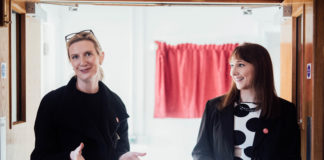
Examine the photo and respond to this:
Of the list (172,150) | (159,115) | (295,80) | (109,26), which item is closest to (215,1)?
(295,80)

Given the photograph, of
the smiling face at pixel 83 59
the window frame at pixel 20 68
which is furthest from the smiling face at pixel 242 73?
the window frame at pixel 20 68

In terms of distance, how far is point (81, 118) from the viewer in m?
1.64

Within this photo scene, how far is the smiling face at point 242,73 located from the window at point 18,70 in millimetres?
1199

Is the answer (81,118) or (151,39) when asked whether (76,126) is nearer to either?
(81,118)

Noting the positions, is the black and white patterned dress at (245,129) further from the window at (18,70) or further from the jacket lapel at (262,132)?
the window at (18,70)

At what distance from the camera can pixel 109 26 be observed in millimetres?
A: 2596

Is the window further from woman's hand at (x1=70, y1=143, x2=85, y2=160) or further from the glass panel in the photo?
woman's hand at (x1=70, y1=143, x2=85, y2=160)

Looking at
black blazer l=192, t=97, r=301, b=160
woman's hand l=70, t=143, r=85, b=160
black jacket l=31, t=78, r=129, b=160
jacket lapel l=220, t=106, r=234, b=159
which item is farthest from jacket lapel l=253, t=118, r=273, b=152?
woman's hand l=70, t=143, r=85, b=160

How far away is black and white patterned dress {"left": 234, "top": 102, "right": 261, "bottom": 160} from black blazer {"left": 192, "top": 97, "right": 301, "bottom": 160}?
26mm

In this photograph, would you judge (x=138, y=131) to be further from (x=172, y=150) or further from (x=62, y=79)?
(x=62, y=79)

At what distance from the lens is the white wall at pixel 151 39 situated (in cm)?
262

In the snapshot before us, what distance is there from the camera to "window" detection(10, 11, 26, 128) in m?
1.73

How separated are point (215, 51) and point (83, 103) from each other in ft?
4.56

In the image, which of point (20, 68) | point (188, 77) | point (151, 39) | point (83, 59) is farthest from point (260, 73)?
point (151, 39)
